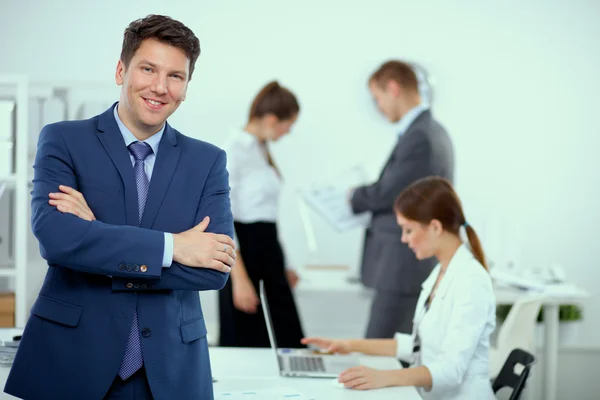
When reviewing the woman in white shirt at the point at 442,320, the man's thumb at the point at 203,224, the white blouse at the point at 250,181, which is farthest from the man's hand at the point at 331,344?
the white blouse at the point at 250,181

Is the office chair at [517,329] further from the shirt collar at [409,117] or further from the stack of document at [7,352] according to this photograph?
the stack of document at [7,352]

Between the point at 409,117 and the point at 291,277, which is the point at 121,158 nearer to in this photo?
the point at 409,117

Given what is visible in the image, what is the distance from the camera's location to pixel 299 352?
8.34ft

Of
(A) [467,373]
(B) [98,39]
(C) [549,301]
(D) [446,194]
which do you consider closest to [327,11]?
(B) [98,39]

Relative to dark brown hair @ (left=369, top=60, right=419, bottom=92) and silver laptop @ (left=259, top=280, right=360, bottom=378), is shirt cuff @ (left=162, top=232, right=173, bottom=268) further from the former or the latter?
dark brown hair @ (left=369, top=60, right=419, bottom=92)

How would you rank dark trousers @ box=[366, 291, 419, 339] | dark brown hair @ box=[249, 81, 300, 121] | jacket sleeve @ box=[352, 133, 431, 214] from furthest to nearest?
dark brown hair @ box=[249, 81, 300, 121]
jacket sleeve @ box=[352, 133, 431, 214]
dark trousers @ box=[366, 291, 419, 339]

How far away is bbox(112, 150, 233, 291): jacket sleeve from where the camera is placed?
1523 mm

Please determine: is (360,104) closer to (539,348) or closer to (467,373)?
(539,348)

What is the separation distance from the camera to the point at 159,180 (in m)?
1.55

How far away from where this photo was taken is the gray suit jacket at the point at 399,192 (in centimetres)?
310

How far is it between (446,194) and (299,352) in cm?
66

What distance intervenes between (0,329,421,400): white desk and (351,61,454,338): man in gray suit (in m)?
0.59

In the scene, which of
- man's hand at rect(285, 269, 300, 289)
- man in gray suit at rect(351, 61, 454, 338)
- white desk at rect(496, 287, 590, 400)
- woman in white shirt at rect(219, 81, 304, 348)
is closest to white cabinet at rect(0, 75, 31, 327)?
woman in white shirt at rect(219, 81, 304, 348)

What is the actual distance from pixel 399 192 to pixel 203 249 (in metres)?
1.69
